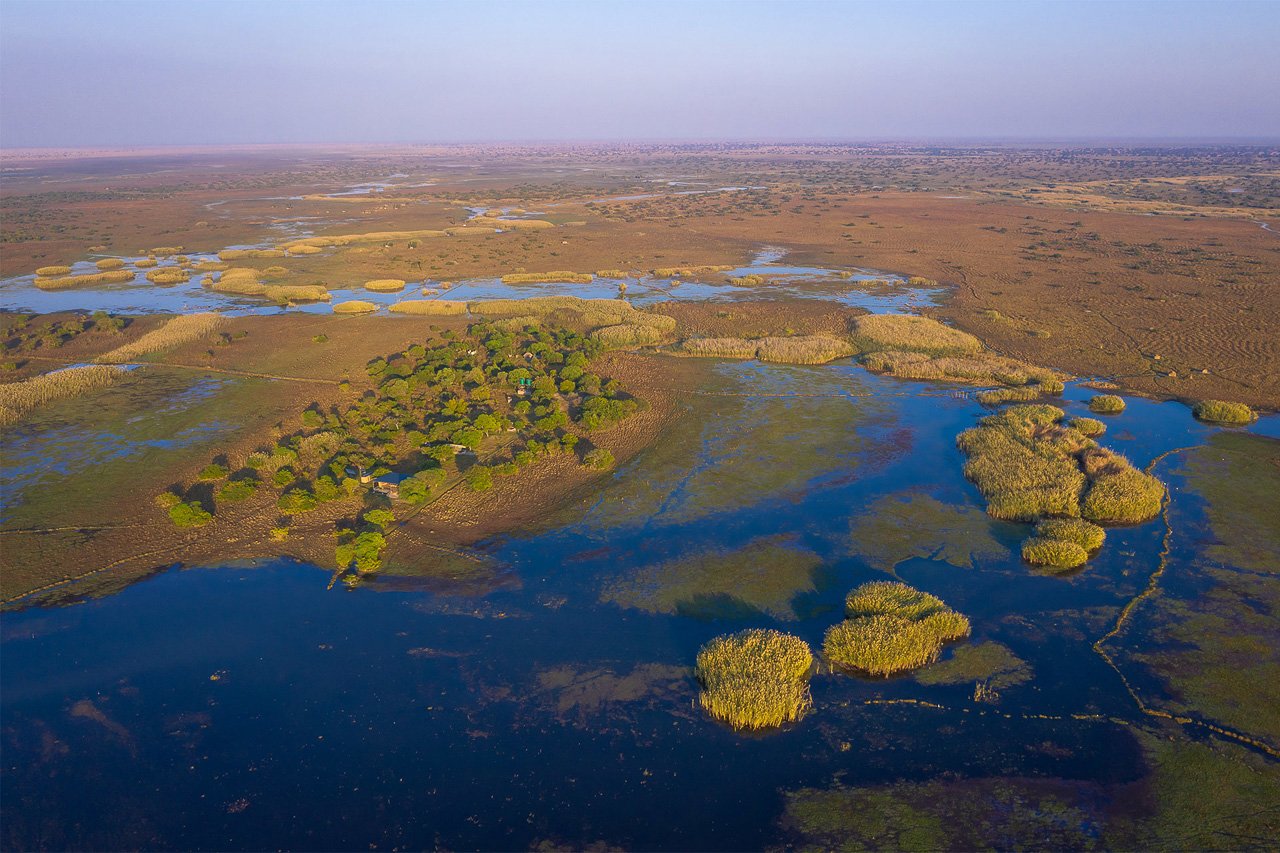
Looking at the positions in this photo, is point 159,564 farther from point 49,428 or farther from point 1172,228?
point 1172,228

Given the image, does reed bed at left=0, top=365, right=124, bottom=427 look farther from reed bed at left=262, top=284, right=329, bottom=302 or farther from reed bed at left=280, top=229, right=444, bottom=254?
reed bed at left=280, top=229, right=444, bottom=254

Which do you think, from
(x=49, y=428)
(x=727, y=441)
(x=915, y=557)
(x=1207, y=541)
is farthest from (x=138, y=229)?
(x=1207, y=541)

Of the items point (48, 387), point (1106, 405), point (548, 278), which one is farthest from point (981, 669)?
point (548, 278)

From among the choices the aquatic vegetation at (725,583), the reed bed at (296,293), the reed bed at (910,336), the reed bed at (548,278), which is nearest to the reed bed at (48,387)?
the reed bed at (296,293)

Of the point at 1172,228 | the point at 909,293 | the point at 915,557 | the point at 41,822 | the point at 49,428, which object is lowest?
the point at 41,822

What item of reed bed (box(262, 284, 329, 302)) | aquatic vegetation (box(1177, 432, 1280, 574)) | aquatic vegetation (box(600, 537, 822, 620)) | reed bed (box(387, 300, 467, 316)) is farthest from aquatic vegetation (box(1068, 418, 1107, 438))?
reed bed (box(262, 284, 329, 302))

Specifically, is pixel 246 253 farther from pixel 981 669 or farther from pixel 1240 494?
pixel 1240 494
